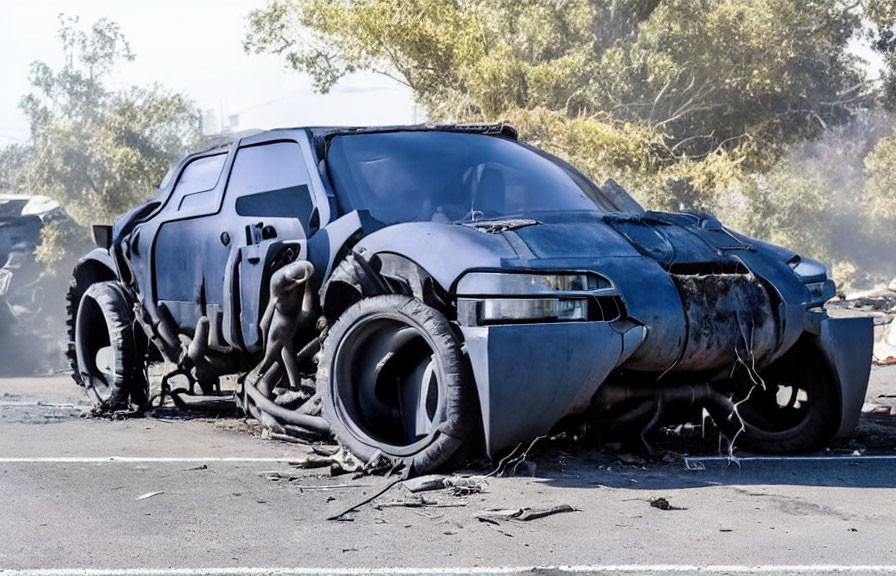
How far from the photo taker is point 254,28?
1115 inches

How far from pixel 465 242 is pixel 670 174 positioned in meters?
22.9

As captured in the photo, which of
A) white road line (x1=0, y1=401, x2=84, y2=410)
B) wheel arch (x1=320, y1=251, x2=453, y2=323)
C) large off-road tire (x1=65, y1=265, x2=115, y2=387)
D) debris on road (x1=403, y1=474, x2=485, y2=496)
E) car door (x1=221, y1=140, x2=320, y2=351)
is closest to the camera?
debris on road (x1=403, y1=474, x2=485, y2=496)

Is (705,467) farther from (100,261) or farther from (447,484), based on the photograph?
(100,261)

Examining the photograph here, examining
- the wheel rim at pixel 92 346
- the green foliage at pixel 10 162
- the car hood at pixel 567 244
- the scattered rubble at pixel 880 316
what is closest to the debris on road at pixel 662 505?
the car hood at pixel 567 244

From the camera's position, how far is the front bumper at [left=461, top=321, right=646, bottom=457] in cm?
544

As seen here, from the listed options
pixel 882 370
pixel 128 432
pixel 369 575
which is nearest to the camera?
A: pixel 369 575

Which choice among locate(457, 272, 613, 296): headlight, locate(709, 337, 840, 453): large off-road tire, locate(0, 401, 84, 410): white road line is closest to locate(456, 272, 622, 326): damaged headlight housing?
locate(457, 272, 613, 296): headlight

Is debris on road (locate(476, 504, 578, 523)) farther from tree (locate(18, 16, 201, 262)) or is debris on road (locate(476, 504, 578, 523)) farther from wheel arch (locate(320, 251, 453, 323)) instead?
tree (locate(18, 16, 201, 262))

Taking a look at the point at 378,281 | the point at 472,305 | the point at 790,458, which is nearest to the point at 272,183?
the point at 378,281

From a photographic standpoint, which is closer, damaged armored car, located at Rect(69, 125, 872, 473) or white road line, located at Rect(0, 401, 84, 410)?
damaged armored car, located at Rect(69, 125, 872, 473)

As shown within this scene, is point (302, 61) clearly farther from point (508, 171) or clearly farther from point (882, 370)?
point (508, 171)

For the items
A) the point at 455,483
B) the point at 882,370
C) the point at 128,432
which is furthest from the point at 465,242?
the point at 882,370

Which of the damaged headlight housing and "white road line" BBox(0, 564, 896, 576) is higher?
the damaged headlight housing

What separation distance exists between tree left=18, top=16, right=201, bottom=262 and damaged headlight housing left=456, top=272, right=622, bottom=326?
28.8 metres
